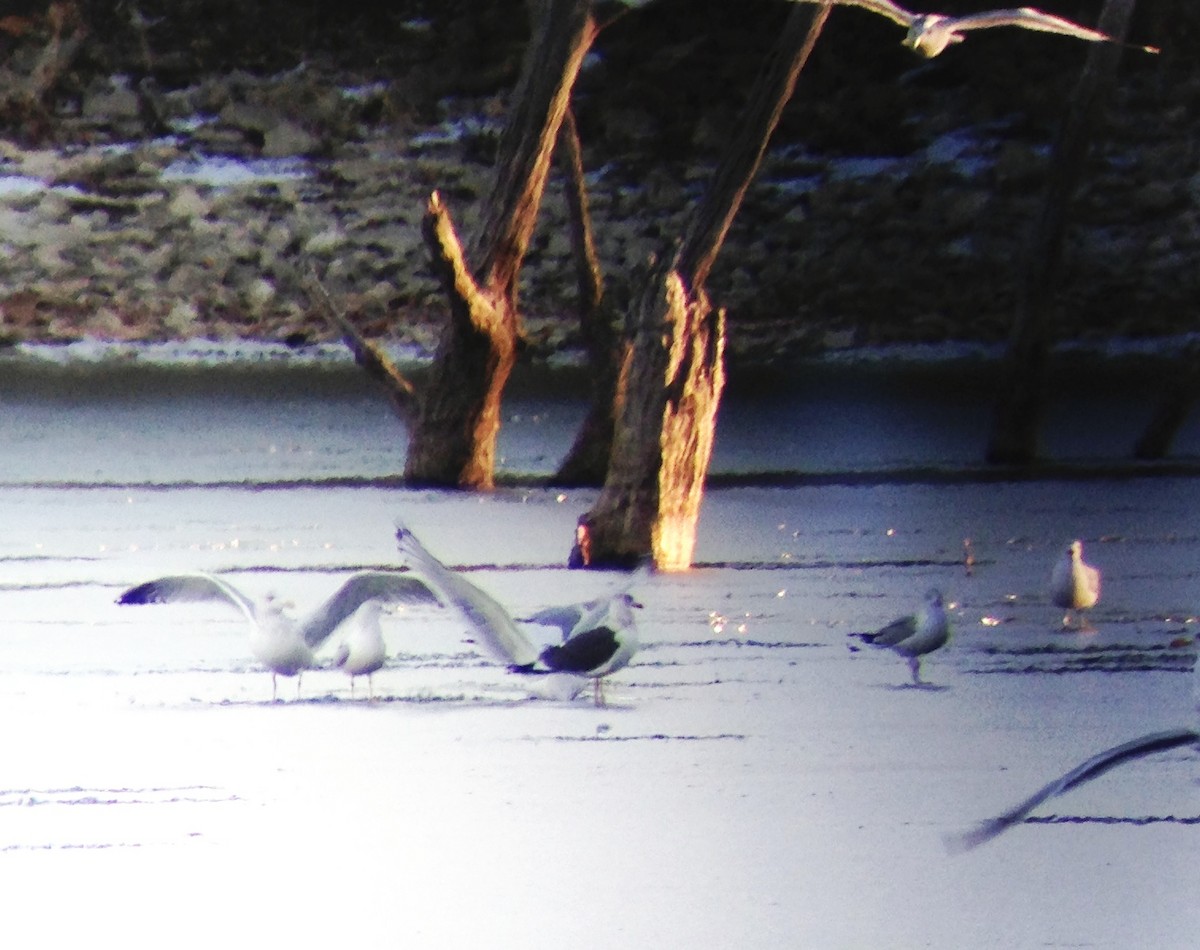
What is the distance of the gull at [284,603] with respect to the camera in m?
2.19

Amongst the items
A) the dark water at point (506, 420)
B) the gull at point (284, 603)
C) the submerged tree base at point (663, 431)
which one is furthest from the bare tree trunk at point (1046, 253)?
the gull at point (284, 603)

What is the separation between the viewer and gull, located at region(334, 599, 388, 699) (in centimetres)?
219

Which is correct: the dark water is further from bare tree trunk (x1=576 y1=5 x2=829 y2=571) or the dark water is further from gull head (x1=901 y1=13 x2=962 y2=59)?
gull head (x1=901 y1=13 x2=962 y2=59)

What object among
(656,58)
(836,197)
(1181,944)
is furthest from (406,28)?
(1181,944)

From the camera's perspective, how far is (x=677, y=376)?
2396 millimetres

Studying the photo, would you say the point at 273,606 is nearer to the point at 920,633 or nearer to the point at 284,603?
the point at 284,603

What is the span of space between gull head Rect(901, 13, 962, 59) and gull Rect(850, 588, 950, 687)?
726 mm

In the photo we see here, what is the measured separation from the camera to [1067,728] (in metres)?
2.23

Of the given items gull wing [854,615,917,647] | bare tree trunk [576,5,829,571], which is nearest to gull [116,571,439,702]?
bare tree trunk [576,5,829,571]

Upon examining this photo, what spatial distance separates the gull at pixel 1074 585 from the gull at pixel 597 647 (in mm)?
616

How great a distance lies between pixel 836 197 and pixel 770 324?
21cm

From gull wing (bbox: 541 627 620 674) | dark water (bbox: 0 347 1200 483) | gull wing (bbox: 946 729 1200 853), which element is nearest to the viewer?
gull wing (bbox: 946 729 1200 853)

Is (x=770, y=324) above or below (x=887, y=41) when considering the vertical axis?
below

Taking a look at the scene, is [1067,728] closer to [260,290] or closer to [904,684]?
[904,684]
